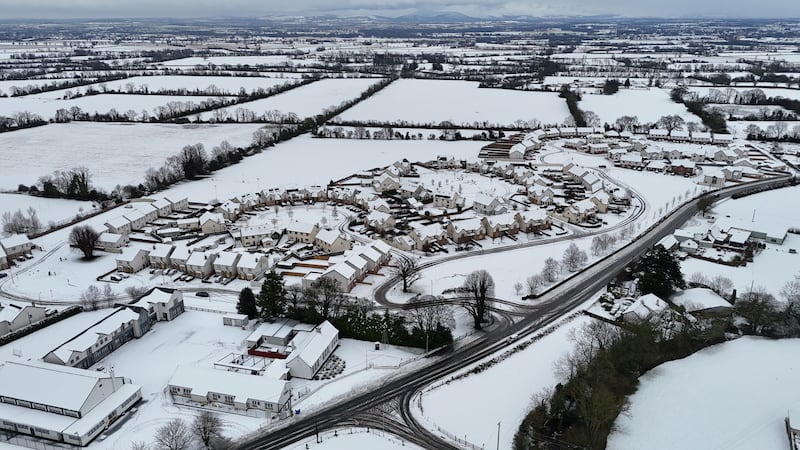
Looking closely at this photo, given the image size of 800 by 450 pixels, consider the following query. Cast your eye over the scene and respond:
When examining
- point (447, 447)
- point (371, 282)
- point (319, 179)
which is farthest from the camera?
point (319, 179)

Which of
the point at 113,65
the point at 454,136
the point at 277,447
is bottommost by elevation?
the point at 277,447

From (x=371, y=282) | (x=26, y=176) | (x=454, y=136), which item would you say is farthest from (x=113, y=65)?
(x=371, y=282)

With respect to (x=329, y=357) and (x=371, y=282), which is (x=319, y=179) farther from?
(x=329, y=357)

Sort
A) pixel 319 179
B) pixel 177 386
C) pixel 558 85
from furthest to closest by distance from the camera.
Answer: pixel 558 85 < pixel 319 179 < pixel 177 386

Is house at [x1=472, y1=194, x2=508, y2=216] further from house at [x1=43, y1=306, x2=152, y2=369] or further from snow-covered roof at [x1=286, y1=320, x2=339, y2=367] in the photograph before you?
house at [x1=43, y1=306, x2=152, y2=369]

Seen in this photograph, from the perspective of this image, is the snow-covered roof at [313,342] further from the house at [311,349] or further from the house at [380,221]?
the house at [380,221]

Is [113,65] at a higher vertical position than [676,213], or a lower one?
higher

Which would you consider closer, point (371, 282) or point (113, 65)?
point (371, 282)

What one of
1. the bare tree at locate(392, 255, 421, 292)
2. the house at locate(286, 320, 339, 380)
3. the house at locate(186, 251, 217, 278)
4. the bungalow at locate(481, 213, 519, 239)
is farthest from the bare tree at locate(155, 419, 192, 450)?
the bungalow at locate(481, 213, 519, 239)
